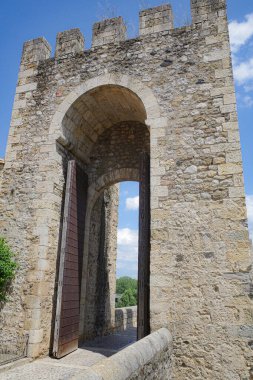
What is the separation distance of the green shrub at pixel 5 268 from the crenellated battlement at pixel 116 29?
3.96 m

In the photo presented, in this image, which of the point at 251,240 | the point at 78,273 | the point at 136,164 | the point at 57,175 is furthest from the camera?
the point at 136,164

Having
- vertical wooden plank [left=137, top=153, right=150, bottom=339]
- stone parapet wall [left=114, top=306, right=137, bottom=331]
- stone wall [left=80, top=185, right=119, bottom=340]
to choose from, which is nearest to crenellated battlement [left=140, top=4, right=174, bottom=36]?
vertical wooden plank [left=137, top=153, right=150, bottom=339]

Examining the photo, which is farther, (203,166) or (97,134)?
(97,134)

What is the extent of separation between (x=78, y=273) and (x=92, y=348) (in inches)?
56.5

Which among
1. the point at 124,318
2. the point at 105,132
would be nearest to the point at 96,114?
the point at 105,132

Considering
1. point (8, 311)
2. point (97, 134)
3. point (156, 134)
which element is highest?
point (97, 134)

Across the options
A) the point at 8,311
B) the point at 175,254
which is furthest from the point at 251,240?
the point at 8,311

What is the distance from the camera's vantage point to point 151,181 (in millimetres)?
4797

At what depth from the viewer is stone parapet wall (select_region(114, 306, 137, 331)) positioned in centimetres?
886

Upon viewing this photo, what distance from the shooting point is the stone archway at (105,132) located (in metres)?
5.76

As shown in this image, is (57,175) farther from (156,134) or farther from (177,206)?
(177,206)

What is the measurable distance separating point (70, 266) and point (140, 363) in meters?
2.99

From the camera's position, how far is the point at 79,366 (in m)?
4.42

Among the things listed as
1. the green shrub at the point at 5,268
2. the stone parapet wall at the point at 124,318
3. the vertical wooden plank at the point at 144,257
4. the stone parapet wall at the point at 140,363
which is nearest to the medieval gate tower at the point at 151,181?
the vertical wooden plank at the point at 144,257
